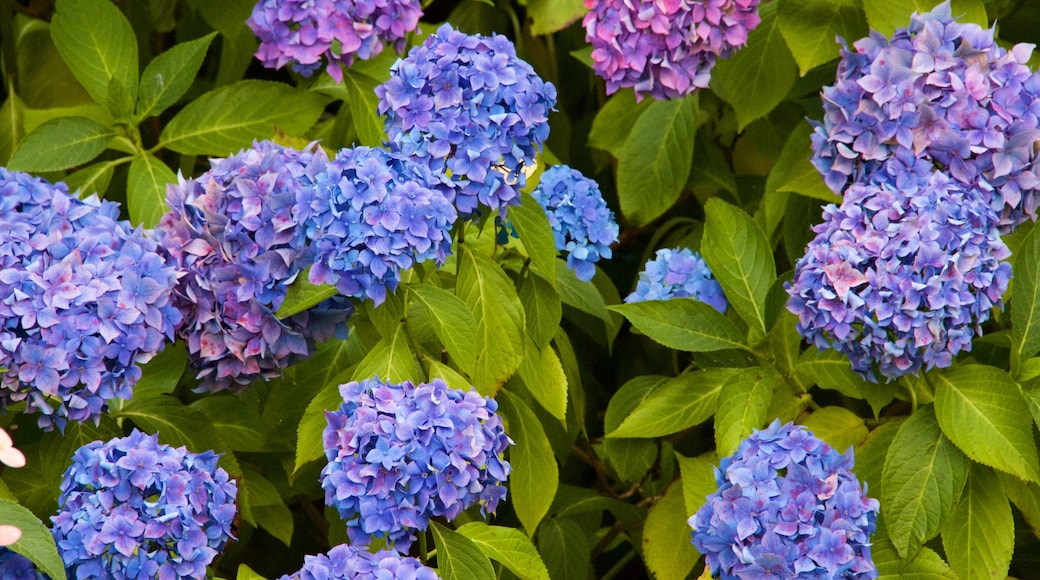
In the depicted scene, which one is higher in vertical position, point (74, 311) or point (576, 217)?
point (74, 311)

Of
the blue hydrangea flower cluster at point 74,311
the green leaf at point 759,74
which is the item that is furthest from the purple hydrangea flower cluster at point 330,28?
the green leaf at point 759,74

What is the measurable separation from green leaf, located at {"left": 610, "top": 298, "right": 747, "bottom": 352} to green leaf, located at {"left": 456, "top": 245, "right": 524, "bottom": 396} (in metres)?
0.19

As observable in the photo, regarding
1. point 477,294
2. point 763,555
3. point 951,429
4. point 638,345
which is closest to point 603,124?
point 638,345

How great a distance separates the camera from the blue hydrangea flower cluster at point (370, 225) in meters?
1.42

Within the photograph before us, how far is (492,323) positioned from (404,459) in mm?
335

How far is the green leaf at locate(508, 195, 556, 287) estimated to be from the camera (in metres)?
1.65

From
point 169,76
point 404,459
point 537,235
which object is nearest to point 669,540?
point 537,235

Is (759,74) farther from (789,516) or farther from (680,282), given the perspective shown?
(789,516)

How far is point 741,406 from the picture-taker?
1.71 m

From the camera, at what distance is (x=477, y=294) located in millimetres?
1649

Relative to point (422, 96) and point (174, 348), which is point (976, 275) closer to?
point (422, 96)

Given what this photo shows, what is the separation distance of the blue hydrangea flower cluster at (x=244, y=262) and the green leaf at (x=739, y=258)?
1.85ft

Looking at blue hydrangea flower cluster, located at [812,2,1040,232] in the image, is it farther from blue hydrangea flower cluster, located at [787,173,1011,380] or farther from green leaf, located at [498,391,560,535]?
green leaf, located at [498,391,560,535]

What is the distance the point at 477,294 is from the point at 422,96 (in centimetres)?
27
